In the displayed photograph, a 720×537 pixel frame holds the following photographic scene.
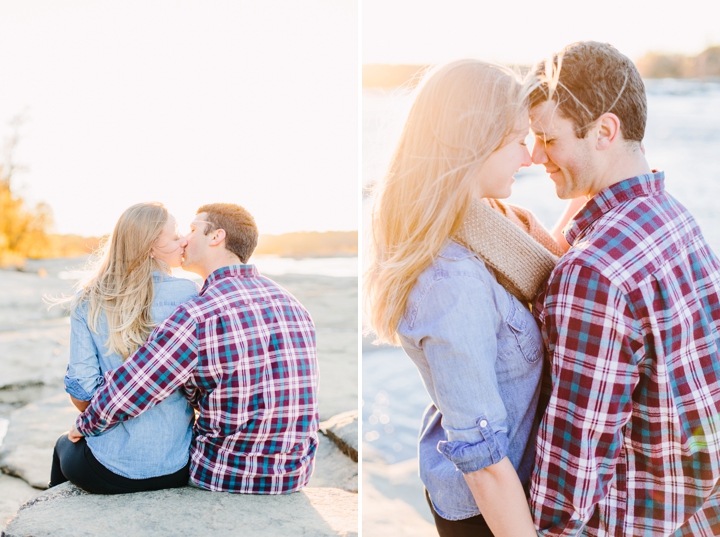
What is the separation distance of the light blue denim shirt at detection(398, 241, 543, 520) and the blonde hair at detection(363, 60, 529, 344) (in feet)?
0.13

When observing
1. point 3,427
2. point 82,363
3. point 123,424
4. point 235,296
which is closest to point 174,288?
point 235,296

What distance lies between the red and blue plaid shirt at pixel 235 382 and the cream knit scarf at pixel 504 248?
1.06m

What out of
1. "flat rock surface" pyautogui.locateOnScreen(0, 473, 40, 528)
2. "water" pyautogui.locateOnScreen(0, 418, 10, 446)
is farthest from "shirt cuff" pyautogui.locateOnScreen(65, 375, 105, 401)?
"water" pyautogui.locateOnScreen(0, 418, 10, 446)

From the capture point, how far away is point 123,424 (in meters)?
2.18

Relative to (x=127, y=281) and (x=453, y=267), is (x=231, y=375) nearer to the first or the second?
(x=127, y=281)

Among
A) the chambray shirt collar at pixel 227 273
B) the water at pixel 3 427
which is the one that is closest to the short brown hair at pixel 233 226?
the chambray shirt collar at pixel 227 273

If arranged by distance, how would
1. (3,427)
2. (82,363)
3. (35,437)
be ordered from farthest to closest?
(3,427) → (35,437) → (82,363)

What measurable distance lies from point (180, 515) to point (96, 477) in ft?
1.21

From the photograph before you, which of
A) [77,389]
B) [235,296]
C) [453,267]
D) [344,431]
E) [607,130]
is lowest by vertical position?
[344,431]

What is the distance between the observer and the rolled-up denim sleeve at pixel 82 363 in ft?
7.00

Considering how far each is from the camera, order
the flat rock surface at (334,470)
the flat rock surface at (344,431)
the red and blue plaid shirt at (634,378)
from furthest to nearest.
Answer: the flat rock surface at (344,431) < the flat rock surface at (334,470) < the red and blue plaid shirt at (634,378)

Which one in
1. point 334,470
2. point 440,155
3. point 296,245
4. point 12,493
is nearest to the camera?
point 440,155

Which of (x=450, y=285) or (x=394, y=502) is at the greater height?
(x=450, y=285)

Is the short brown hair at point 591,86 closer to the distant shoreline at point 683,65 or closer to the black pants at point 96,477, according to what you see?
the black pants at point 96,477
